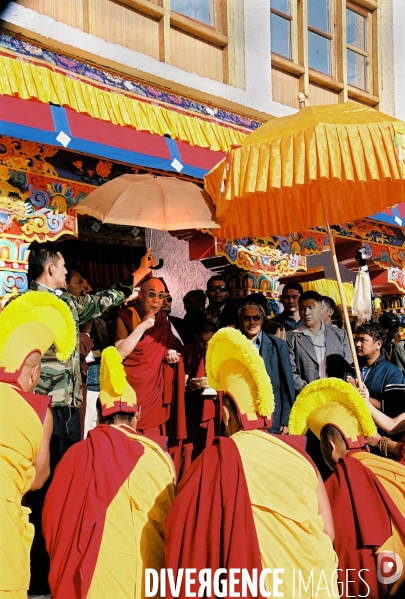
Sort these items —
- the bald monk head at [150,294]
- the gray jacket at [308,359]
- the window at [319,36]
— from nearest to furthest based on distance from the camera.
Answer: the bald monk head at [150,294], the gray jacket at [308,359], the window at [319,36]

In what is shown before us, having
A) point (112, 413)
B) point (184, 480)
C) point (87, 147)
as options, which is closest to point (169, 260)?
point (87, 147)

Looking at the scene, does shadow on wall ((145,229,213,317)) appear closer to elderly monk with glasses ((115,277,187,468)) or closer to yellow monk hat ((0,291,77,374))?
elderly monk with glasses ((115,277,187,468))

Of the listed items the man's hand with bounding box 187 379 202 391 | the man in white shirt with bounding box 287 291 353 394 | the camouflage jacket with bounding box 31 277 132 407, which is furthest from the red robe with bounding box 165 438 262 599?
the man in white shirt with bounding box 287 291 353 394

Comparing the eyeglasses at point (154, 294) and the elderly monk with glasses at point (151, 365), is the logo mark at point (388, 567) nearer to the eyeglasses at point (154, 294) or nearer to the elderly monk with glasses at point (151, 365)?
the elderly monk with glasses at point (151, 365)

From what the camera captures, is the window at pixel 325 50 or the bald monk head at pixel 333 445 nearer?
the bald monk head at pixel 333 445

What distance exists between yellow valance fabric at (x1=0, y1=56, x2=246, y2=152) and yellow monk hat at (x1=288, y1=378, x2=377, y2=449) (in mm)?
2646

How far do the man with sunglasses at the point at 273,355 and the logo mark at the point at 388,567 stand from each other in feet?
6.52

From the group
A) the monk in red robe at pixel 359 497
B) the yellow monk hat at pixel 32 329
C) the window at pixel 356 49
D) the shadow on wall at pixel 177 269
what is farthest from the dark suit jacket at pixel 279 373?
the window at pixel 356 49

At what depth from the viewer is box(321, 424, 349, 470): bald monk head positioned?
4.20 meters

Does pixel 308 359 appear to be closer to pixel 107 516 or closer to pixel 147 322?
pixel 147 322

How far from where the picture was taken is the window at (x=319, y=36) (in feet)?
28.0

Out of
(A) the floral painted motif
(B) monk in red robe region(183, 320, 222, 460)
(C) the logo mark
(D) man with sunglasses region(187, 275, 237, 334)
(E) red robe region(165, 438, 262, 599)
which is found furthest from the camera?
(D) man with sunglasses region(187, 275, 237, 334)

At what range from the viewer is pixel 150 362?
5922 mm

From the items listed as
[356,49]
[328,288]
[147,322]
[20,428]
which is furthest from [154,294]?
[328,288]
